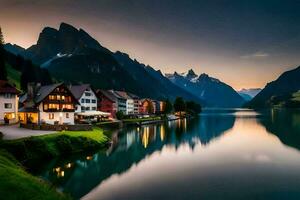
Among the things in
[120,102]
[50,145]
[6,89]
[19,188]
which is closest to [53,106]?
[6,89]

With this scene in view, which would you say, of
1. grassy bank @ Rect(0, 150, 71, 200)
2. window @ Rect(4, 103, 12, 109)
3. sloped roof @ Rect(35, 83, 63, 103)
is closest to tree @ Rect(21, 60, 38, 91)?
sloped roof @ Rect(35, 83, 63, 103)

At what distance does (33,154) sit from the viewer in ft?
175

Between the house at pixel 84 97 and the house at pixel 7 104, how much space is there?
3488 centimetres

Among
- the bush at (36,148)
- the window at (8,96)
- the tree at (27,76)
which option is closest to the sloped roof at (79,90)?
the window at (8,96)

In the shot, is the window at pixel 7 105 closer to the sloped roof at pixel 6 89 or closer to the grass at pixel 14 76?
the sloped roof at pixel 6 89

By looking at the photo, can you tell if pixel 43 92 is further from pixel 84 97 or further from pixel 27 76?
pixel 27 76

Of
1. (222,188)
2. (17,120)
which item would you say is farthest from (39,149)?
(17,120)

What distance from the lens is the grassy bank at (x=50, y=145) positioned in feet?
166

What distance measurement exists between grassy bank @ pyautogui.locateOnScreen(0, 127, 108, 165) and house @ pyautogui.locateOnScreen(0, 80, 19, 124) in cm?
2507

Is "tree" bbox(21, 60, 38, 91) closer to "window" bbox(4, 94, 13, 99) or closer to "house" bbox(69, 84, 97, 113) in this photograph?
"house" bbox(69, 84, 97, 113)

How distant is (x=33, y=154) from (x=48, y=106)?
1493 inches

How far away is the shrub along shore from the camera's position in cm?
2757

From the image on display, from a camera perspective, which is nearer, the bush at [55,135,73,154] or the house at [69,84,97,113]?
the bush at [55,135,73,154]

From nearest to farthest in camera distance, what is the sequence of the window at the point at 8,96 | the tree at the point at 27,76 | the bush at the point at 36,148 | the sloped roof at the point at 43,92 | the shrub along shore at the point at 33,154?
the shrub along shore at the point at 33,154, the bush at the point at 36,148, the window at the point at 8,96, the sloped roof at the point at 43,92, the tree at the point at 27,76
